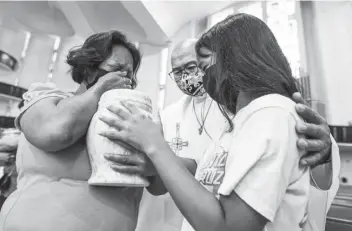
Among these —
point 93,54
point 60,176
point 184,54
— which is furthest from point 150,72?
point 60,176

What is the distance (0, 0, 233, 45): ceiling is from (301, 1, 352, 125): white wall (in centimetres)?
115

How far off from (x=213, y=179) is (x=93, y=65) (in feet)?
1.72

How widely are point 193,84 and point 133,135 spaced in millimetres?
945

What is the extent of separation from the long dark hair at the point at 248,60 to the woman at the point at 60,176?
272 mm

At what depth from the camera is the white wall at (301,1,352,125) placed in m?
1.98

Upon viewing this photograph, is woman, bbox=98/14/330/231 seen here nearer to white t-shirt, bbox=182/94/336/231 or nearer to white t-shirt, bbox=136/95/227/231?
white t-shirt, bbox=182/94/336/231

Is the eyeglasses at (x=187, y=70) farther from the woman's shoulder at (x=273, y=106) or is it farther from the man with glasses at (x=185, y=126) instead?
the woman's shoulder at (x=273, y=106)

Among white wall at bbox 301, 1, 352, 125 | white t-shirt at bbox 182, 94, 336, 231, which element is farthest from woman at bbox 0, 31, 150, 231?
white wall at bbox 301, 1, 352, 125

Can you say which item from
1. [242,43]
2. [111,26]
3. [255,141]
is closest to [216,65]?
[242,43]

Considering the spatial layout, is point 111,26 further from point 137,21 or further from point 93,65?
point 93,65

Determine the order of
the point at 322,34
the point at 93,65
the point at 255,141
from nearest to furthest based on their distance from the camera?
the point at 255,141, the point at 93,65, the point at 322,34

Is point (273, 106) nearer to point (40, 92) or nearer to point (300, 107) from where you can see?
point (300, 107)

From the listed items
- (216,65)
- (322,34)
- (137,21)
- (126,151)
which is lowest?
(126,151)

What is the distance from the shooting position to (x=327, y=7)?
218 cm
